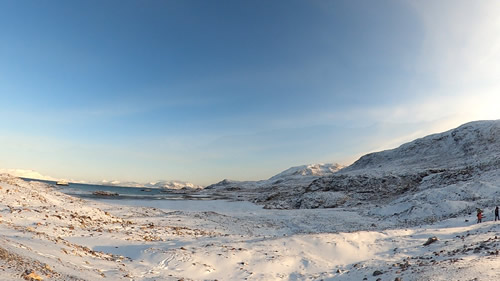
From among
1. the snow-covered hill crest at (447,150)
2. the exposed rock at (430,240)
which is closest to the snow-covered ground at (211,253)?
the exposed rock at (430,240)

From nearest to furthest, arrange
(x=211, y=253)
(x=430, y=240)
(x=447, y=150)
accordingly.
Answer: (x=211, y=253)
(x=430, y=240)
(x=447, y=150)

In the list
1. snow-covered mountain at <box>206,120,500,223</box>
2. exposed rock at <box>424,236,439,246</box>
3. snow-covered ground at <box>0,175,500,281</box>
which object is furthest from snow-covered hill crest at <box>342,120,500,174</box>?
snow-covered ground at <box>0,175,500,281</box>

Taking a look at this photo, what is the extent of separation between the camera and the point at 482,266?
27.7ft

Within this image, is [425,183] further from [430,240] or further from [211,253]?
[211,253]

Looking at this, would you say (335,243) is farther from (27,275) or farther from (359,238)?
(27,275)

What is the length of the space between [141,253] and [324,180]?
188 ft

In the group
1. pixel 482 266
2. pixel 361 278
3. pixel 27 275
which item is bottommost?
pixel 361 278

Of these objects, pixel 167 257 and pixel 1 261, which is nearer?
pixel 1 261

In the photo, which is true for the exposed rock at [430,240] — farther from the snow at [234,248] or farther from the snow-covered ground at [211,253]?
the snow at [234,248]

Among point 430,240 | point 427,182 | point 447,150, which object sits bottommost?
point 430,240

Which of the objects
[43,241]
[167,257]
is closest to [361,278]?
[167,257]

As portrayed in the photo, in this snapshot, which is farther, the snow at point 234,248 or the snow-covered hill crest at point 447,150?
the snow-covered hill crest at point 447,150

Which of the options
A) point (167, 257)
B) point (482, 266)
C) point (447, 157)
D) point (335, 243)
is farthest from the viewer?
point (447, 157)

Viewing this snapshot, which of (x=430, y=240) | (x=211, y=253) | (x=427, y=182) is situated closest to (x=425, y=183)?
(x=427, y=182)
